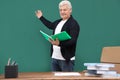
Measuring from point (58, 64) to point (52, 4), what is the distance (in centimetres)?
89

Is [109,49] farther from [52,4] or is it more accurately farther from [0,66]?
[0,66]

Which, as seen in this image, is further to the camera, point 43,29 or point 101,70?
point 43,29

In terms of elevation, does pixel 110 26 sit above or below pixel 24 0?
below

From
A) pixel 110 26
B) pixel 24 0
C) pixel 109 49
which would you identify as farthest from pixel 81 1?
pixel 109 49

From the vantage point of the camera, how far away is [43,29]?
3602 mm

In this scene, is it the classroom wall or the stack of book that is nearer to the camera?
the stack of book

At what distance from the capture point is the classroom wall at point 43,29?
3514mm

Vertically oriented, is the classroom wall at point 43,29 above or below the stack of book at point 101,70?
above

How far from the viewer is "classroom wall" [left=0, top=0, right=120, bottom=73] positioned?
351 centimetres

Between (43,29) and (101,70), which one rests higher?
(43,29)

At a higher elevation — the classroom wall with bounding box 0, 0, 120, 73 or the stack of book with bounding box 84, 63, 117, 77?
the classroom wall with bounding box 0, 0, 120, 73

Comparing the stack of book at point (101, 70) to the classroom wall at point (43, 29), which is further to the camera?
the classroom wall at point (43, 29)

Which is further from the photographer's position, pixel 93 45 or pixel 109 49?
pixel 93 45

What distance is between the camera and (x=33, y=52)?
357 centimetres
